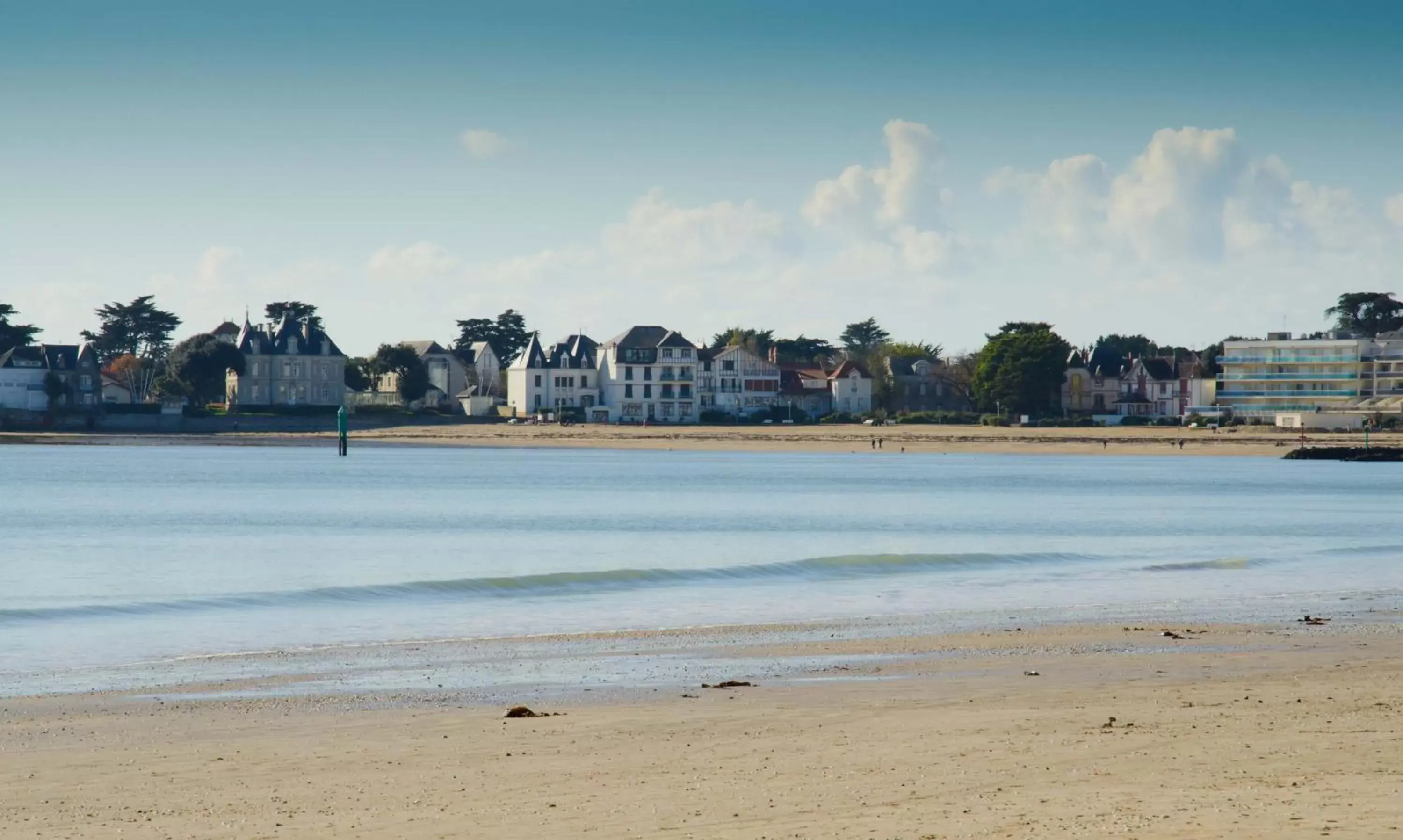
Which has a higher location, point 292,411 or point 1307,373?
point 1307,373

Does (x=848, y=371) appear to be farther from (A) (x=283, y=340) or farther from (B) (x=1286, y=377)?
(A) (x=283, y=340)

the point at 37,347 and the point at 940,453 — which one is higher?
the point at 37,347

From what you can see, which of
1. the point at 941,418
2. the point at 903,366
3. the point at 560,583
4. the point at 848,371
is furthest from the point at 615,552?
the point at 903,366

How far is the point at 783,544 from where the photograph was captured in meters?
34.6

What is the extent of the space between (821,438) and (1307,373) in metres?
53.3

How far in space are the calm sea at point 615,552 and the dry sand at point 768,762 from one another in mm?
4958

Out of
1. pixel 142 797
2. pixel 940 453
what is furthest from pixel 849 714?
pixel 940 453

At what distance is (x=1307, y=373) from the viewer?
465 feet

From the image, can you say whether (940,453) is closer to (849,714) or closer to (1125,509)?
(1125,509)

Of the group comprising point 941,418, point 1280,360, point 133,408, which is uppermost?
point 1280,360

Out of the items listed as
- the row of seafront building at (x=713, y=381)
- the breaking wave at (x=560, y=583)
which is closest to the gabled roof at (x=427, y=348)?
the row of seafront building at (x=713, y=381)

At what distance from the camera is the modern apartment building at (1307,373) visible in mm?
→ 138000

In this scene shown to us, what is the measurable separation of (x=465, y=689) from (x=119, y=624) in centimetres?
838

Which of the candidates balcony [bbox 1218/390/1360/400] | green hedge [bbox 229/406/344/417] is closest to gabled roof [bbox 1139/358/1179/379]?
balcony [bbox 1218/390/1360/400]
